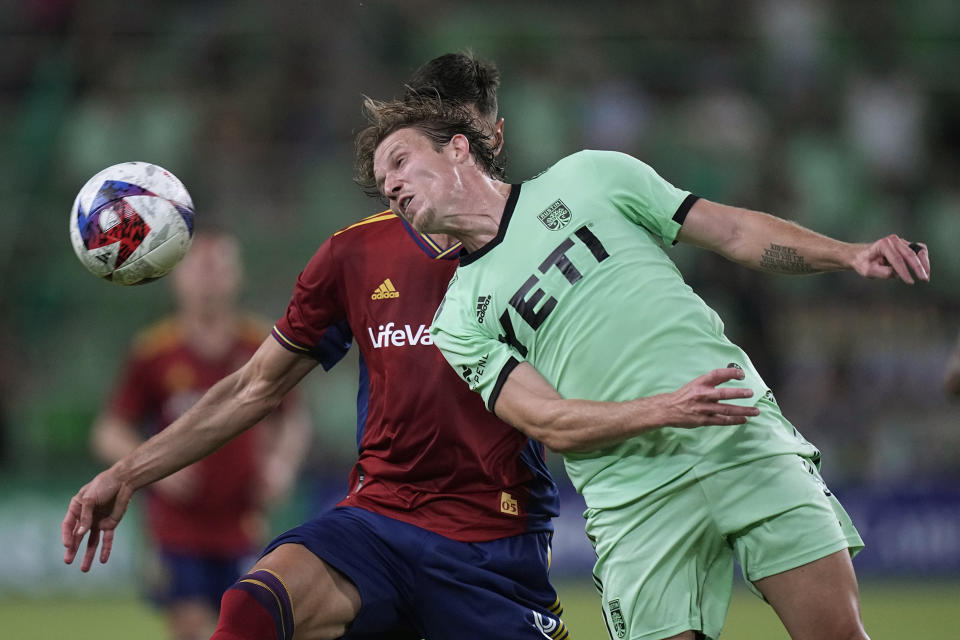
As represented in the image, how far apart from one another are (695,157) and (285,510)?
5893mm

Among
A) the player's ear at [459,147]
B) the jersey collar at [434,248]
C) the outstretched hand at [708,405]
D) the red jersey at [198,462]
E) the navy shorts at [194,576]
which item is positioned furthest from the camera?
the red jersey at [198,462]

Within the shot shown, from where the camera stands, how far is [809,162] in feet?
47.3

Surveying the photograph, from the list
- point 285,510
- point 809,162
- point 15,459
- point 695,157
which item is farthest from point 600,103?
point 15,459

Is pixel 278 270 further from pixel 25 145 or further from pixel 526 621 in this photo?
pixel 526 621

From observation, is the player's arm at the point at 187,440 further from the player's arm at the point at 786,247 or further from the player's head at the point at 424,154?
the player's arm at the point at 786,247

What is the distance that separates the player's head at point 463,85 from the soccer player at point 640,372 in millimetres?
398

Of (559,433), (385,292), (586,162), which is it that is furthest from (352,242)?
(559,433)

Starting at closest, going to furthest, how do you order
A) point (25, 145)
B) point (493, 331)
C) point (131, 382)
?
point (493, 331) → point (131, 382) → point (25, 145)

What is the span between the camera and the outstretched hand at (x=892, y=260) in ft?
11.7

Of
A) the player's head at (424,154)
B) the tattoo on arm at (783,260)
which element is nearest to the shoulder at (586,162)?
the player's head at (424,154)

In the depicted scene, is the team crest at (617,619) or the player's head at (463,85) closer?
the team crest at (617,619)

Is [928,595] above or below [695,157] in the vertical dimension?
below

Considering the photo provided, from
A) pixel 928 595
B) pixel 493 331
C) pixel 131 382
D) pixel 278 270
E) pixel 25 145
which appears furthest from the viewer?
pixel 25 145

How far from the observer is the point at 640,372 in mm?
3906
